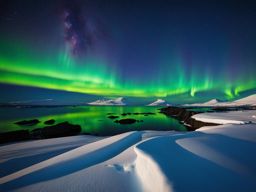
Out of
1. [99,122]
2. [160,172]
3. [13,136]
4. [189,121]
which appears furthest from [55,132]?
[189,121]

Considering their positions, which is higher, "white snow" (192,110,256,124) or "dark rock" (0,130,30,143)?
"white snow" (192,110,256,124)

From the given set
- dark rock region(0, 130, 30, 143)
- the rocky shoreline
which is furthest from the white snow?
dark rock region(0, 130, 30, 143)

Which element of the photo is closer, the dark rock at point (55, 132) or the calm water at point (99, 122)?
the dark rock at point (55, 132)

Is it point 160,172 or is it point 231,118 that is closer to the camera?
point 160,172

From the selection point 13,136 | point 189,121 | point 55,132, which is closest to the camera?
point 13,136

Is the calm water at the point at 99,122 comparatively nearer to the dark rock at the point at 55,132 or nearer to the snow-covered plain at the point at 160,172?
the dark rock at the point at 55,132

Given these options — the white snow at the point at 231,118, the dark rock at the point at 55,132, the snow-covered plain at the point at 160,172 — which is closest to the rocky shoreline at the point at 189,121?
the white snow at the point at 231,118

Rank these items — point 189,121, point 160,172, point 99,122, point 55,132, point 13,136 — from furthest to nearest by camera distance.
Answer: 1. point 99,122
2. point 189,121
3. point 55,132
4. point 13,136
5. point 160,172

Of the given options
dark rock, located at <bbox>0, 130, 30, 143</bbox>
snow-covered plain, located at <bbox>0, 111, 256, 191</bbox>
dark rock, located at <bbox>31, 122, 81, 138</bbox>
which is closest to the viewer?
snow-covered plain, located at <bbox>0, 111, 256, 191</bbox>

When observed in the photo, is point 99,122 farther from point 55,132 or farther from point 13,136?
point 13,136

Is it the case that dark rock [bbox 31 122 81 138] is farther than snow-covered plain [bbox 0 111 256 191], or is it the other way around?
dark rock [bbox 31 122 81 138]

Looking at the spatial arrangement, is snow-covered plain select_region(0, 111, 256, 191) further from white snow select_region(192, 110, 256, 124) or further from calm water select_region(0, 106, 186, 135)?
calm water select_region(0, 106, 186, 135)

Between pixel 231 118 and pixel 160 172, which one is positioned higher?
pixel 231 118

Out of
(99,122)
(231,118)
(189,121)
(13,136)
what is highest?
(231,118)
